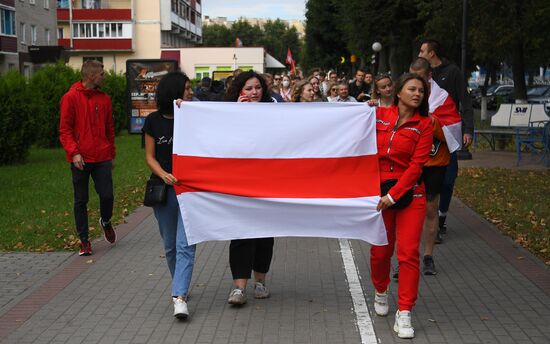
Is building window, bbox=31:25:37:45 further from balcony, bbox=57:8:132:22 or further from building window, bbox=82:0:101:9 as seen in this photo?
building window, bbox=82:0:101:9

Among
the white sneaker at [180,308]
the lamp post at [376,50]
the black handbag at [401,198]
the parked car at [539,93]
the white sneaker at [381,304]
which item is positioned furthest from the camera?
the lamp post at [376,50]

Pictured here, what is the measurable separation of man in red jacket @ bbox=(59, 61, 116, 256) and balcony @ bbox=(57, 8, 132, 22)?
80583 millimetres

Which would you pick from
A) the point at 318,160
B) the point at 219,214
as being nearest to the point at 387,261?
the point at 318,160

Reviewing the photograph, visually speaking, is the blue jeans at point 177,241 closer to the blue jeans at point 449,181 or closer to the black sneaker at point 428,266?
the black sneaker at point 428,266

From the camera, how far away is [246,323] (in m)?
6.13

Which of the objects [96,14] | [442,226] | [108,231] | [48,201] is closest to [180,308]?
[108,231]

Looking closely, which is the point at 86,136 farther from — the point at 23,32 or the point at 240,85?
the point at 23,32

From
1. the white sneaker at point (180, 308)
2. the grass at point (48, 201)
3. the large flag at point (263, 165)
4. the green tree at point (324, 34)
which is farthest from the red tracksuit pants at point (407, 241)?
the green tree at point (324, 34)

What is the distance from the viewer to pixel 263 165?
620 centimetres

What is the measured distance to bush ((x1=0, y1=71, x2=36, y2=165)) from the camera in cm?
1864

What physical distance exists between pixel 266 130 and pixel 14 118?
13895 millimetres

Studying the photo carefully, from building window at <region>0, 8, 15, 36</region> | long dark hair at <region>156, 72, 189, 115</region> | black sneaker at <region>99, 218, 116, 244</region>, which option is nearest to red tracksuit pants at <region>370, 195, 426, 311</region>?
long dark hair at <region>156, 72, 189, 115</region>

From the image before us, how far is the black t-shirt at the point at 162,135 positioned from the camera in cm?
623

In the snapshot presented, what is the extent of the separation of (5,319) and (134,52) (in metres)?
85.4
